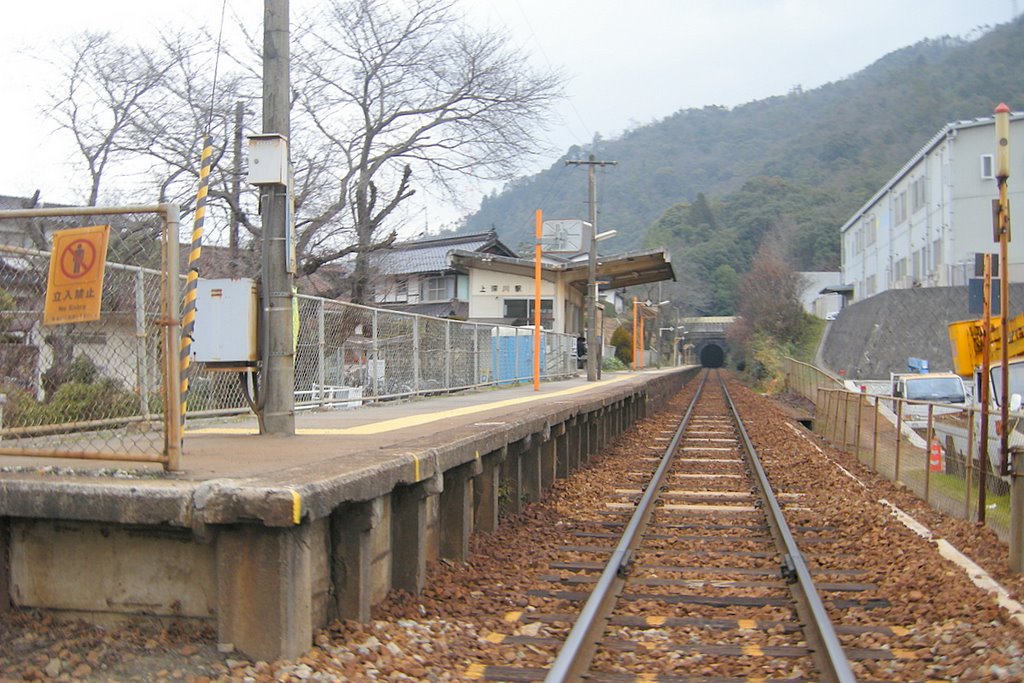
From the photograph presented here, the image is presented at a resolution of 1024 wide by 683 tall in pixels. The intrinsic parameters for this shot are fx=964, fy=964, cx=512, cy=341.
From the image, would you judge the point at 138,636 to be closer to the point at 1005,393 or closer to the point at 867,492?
the point at 1005,393

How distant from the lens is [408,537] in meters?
6.29

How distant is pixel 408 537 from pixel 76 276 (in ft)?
8.44

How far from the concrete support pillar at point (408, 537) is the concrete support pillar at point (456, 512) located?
101 cm

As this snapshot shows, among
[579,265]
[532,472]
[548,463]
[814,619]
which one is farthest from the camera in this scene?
[579,265]

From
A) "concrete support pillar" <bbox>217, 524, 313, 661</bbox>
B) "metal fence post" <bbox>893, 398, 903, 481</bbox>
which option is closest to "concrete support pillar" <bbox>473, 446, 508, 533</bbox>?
"concrete support pillar" <bbox>217, 524, 313, 661</bbox>

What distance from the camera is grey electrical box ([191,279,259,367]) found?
7.78 metres

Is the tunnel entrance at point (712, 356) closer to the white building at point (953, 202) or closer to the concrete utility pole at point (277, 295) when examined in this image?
the white building at point (953, 202)

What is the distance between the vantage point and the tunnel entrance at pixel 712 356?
5106 inches

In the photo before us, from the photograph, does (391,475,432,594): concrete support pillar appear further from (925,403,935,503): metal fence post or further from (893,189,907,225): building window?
(893,189,907,225): building window

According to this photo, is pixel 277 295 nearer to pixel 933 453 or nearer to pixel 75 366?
pixel 75 366

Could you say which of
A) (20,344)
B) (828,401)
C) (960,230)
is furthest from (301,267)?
(960,230)

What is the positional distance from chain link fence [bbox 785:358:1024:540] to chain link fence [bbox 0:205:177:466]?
641cm

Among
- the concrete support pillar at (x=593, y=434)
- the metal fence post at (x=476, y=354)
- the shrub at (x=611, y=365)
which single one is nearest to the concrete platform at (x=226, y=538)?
the concrete support pillar at (x=593, y=434)

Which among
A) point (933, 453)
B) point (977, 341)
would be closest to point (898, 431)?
point (933, 453)
